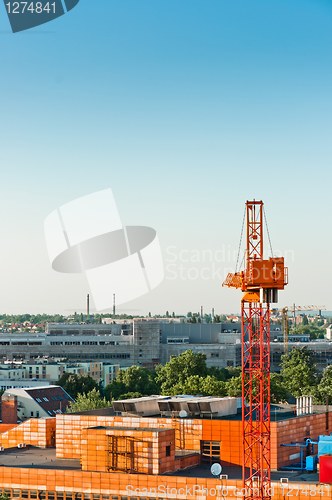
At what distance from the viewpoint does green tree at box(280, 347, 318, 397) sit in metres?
141

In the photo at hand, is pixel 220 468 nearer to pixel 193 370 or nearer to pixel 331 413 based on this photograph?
pixel 331 413

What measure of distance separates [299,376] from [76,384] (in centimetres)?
2742

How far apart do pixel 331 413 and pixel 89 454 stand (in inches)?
639

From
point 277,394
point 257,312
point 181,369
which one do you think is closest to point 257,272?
point 257,312

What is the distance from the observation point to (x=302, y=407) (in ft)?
241

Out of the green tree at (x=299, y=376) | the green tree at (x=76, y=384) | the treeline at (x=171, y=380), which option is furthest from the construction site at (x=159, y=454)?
the green tree at (x=76, y=384)

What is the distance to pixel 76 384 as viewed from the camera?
470 feet

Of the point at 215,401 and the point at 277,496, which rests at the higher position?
the point at 215,401

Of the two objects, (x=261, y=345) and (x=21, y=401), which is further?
(x=21, y=401)

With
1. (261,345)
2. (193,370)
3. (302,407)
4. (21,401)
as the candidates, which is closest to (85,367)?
(193,370)

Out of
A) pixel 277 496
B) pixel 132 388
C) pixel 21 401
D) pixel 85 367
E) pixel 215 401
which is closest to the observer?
pixel 277 496

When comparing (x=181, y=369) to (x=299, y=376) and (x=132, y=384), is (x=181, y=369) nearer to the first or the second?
(x=132, y=384)

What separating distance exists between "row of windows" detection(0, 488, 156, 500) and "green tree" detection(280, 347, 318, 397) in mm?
67440

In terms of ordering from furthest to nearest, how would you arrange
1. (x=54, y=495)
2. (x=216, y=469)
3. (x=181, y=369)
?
(x=181, y=369)
(x=54, y=495)
(x=216, y=469)
